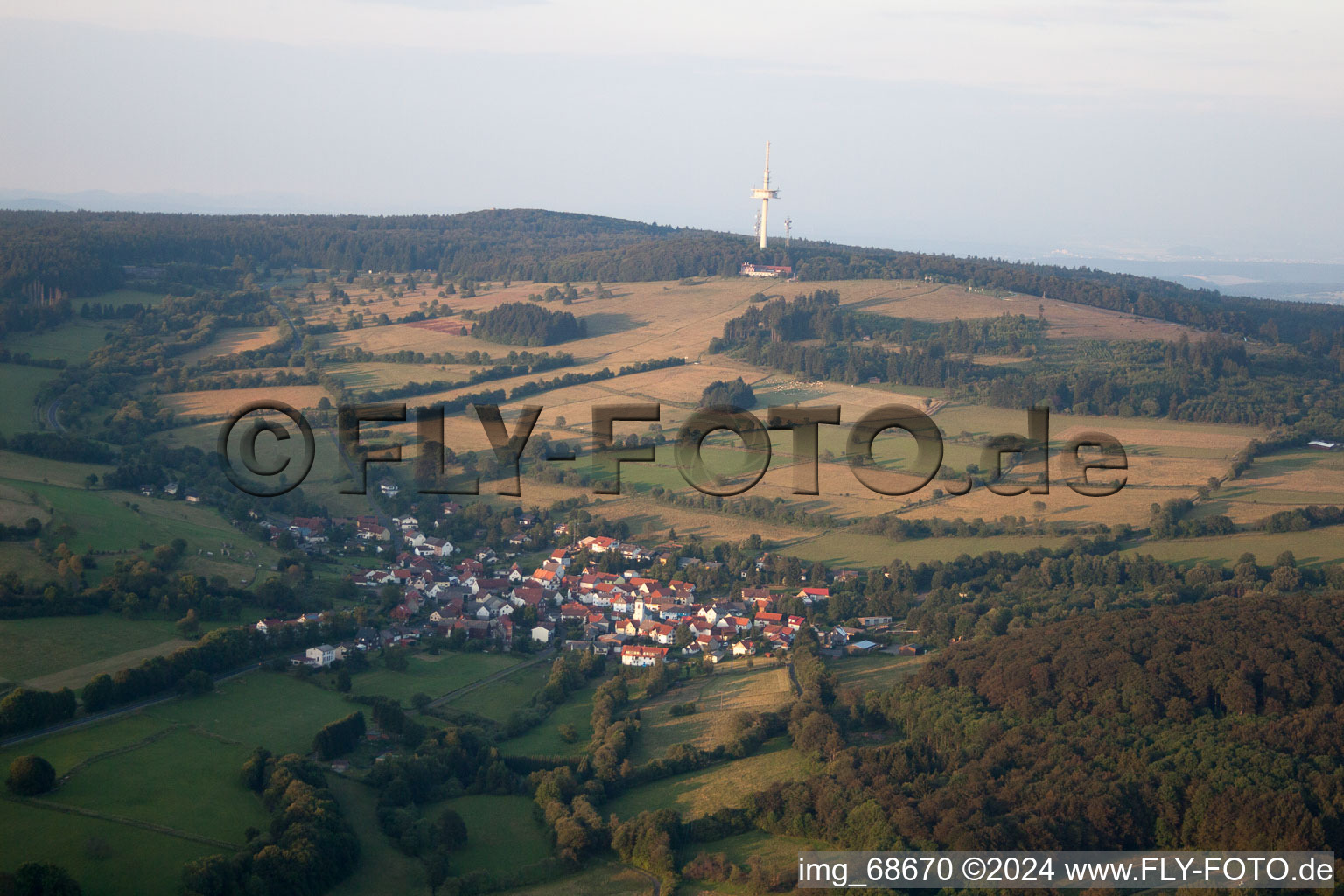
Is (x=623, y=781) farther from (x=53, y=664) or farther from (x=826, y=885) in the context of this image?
(x=53, y=664)

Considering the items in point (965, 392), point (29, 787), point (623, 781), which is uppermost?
point (965, 392)

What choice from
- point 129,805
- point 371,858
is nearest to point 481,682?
point 371,858

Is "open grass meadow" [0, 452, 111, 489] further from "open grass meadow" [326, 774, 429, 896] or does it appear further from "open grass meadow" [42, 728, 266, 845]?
"open grass meadow" [326, 774, 429, 896]

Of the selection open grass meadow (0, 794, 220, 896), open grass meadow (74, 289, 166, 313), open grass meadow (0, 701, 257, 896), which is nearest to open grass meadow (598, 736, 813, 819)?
open grass meadow (0, 701, 257, 896)

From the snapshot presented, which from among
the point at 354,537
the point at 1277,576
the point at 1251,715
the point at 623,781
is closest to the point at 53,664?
the point at 623,781

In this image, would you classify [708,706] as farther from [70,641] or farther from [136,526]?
[136,526]

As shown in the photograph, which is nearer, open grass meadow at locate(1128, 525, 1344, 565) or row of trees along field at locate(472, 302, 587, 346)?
open grass meadow at locate(1128, 525, 1344, 565)

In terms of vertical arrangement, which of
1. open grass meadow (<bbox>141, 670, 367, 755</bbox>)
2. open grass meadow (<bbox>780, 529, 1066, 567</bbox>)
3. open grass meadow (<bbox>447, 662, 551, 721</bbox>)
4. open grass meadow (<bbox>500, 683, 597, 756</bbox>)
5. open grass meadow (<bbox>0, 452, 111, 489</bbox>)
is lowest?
open grass meadow (<bbox>500, 683, 597, 756</bbox>)
